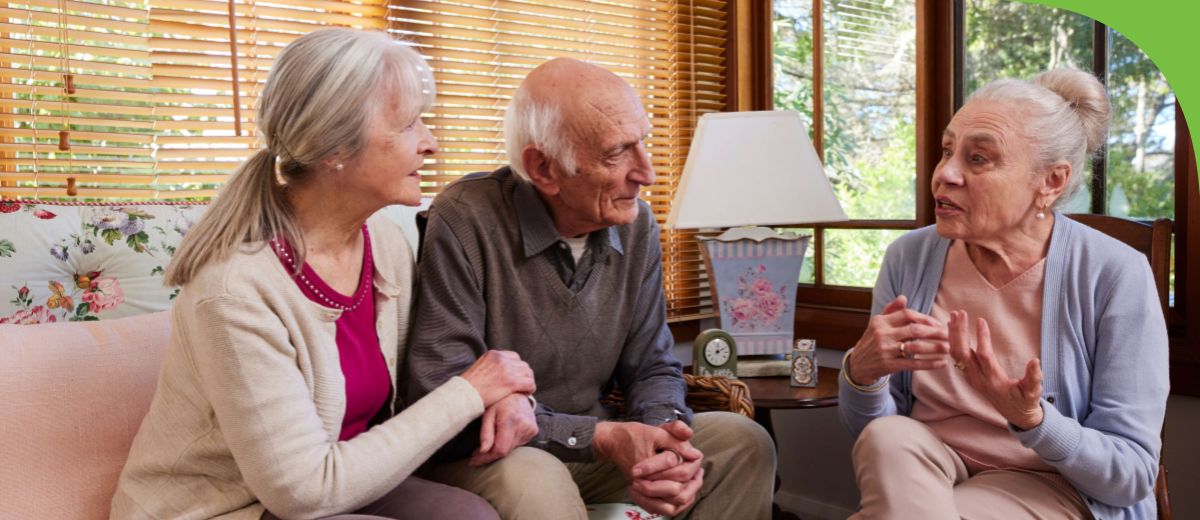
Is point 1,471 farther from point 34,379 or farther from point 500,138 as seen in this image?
point 500,138

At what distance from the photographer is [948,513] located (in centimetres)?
150

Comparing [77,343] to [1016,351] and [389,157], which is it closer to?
[389,157]

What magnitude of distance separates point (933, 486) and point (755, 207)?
996 mm

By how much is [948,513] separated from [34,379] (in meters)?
1.42

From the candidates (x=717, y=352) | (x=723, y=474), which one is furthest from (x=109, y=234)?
(x=717, y=352)

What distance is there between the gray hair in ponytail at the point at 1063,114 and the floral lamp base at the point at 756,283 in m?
0.79

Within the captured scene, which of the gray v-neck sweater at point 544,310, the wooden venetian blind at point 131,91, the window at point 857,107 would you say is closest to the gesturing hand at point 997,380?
the gray v-neck sweater at point 544,310

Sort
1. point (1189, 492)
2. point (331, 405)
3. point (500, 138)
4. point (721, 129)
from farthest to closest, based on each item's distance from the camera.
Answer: point (500, 138) → point (721, 129) → point (1189, 492) → point (331, 405)

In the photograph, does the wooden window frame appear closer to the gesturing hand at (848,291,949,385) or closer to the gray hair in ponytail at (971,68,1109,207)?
the gray hair in ponytail at (971,68,1109,207)

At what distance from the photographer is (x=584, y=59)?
314 cm

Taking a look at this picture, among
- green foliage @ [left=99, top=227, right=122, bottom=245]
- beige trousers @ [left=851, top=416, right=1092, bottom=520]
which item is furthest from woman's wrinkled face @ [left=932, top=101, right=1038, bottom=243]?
green foliage @ [left=99, top=227, right=122, bottom=245]

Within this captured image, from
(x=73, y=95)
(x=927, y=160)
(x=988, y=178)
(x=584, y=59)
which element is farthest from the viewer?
(x=584, y=59)

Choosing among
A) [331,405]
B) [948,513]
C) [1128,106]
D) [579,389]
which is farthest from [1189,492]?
[331,405]

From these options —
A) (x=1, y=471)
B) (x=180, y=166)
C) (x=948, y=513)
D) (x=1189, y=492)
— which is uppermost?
(x=180, y=166)
